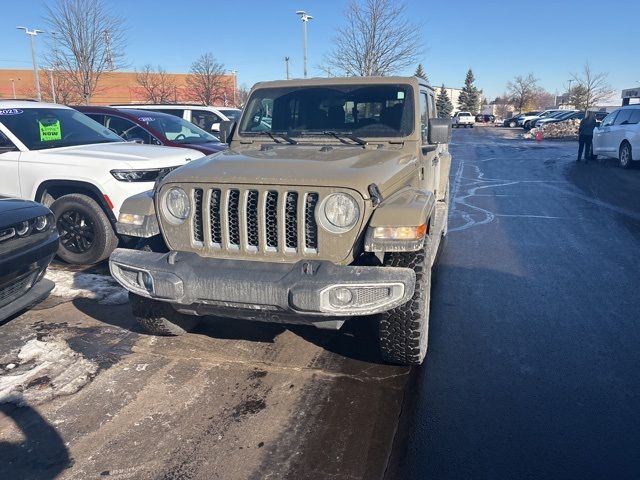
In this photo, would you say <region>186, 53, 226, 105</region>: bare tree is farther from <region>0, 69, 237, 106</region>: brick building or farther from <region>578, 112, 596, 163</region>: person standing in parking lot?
<region>578, 112, 596, 163</region>: person standing in parking lot

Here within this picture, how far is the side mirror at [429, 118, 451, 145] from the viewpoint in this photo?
4.59 metres

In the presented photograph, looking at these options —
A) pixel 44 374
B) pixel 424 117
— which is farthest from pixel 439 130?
pixel 44 374

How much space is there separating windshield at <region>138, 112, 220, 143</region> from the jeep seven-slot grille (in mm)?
5533

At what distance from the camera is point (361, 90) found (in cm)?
477

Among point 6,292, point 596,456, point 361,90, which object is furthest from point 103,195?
point 596,456

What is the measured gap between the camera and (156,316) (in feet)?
13.2

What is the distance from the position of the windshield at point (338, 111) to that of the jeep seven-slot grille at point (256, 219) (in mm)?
1479

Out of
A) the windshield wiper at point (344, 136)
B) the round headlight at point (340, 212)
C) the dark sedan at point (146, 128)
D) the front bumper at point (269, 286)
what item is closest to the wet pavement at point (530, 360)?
the front bumper at point (269, 286)

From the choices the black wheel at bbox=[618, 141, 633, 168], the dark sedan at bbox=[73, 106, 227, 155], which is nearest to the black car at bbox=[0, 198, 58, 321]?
the dark sedan at bbox=[73, 106, 227, 155]

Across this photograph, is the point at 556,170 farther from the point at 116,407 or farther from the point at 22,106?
the point at 116,407

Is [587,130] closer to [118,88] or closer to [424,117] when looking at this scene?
[424,117]

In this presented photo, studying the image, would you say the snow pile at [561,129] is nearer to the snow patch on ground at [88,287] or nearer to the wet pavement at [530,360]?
the wet pavement at [530,360]

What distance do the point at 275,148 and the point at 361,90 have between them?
3.26 feet

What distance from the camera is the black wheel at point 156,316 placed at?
398 centimetres
